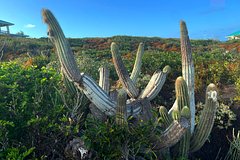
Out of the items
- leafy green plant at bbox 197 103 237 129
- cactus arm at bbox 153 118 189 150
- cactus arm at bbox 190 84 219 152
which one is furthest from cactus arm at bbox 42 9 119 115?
leafy green plant at bbox 197 103 237 129

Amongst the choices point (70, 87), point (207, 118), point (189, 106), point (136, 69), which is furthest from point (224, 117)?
point (70, 87)

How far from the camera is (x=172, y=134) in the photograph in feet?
14.1

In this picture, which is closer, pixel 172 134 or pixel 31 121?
pixel 31 121

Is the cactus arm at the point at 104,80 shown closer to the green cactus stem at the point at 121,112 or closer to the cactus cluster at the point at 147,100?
the cactus cluster at the point at 147,100

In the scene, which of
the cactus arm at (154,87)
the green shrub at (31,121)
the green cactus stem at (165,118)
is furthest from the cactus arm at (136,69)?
the green shrub at (31,121)

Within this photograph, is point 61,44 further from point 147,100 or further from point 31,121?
point 147,100

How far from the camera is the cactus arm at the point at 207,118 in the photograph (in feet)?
15.2

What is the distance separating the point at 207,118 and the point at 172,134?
29.8 inches

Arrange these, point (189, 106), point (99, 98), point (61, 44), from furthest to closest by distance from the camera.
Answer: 1. point (189, 106)
2. point (99, 98)
3. point (61, 44)

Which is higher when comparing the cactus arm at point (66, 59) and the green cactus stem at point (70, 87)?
the cactus arm at point (66, 59)

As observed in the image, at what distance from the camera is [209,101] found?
463cm

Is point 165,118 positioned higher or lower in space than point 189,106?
lower

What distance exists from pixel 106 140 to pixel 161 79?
1.88 metres

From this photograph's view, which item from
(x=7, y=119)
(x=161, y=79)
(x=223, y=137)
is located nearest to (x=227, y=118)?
(x=223, y=137)
